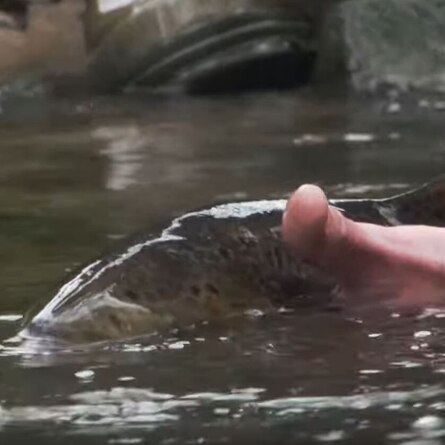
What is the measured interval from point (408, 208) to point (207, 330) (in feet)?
2.01

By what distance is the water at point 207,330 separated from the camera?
2311 mm

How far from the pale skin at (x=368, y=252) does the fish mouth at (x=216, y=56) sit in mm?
7625

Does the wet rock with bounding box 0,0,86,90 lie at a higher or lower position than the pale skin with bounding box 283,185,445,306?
higher

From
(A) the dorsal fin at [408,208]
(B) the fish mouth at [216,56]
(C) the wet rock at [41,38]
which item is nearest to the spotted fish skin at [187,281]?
(A) the dorsal fin at [408,208]

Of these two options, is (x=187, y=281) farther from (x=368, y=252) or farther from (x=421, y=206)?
(x=421, y=206)

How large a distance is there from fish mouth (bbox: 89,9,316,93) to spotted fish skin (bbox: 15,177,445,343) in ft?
24.7

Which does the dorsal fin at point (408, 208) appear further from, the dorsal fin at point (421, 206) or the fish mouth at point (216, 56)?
the fish mouth at point (216, 56)

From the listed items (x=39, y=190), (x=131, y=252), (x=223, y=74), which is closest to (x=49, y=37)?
(x=223, y=74)

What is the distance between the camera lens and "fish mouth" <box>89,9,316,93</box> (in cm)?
1077

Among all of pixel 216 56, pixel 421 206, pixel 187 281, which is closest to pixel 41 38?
pixel 216 56

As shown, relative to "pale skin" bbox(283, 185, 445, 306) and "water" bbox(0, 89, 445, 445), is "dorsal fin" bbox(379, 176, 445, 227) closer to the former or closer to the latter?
"pale skin" bbox(283, 185, 445, 306)

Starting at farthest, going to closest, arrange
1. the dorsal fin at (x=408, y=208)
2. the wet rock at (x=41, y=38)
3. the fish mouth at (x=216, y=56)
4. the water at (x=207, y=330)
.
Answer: the wet rock at (x=41, y=38) → the fish mouth at (x=216, y=56) → the dorsal fin at (x=408, y=208) → the water at (x=207, y=330)

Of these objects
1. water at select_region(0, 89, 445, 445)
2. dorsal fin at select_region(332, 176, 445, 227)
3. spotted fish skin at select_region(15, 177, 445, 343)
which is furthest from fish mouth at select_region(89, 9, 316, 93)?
spotted fish skin at select_region(15, 177, 445, 343)

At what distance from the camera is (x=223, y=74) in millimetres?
10727
